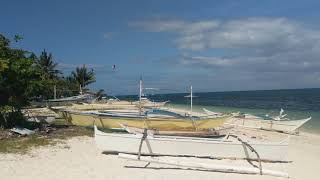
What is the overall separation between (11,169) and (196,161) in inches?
239

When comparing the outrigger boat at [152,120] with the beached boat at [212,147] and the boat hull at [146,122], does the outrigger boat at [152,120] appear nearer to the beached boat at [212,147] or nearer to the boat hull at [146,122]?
the boat hull at [146,122]

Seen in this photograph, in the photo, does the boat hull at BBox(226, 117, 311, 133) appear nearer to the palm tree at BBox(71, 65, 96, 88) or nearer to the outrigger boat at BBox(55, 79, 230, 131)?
the outrigger boat at BBox(55, 79, 230, 131)

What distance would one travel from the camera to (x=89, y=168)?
1358cm

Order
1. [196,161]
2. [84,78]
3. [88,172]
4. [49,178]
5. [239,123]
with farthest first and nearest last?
[84,78] < [239,123] < [196,161] < [88,172] < [49,178]

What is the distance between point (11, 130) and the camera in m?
18.8

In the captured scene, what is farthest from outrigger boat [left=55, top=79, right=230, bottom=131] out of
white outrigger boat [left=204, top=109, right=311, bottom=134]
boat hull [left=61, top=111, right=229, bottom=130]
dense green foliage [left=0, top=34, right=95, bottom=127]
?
white outrigger boat [left=204, top=109, right=311, bottom=134]

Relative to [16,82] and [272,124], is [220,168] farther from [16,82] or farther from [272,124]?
[272,124]

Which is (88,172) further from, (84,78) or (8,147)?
(84,78)

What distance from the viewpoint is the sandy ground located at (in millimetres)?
12641

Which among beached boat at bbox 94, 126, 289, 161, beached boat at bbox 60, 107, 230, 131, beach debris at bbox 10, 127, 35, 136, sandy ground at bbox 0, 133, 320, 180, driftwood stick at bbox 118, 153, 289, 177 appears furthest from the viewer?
beached boat at bbox 60, 107, 230, 131

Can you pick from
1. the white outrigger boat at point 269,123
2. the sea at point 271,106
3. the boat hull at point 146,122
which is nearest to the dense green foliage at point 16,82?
the boat hull at point 146,122

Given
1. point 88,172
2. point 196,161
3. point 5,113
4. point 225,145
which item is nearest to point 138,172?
point 88,172

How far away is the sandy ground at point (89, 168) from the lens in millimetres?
12641

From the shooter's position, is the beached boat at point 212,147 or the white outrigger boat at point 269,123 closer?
the beached boat at point 212,147
